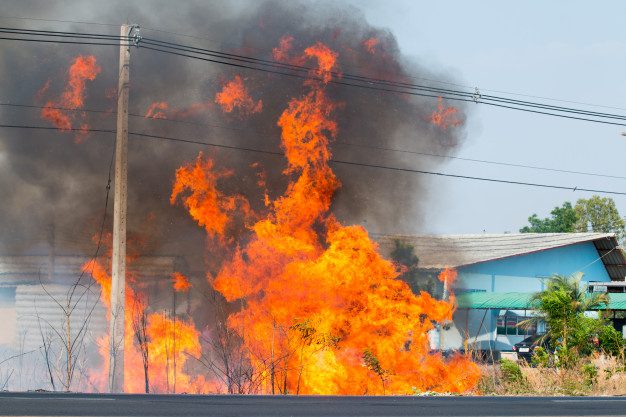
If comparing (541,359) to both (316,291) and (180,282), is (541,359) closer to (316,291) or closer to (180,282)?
(316,291)

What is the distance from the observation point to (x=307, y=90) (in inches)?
1032

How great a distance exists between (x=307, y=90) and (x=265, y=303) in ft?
20.8

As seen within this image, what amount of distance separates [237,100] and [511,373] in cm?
1124

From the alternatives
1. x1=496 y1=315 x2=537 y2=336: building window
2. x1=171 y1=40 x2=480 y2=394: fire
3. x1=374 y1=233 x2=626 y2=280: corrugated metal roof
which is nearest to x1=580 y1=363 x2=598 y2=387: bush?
x1=171 y1=40 x2=480 y2=394: fire

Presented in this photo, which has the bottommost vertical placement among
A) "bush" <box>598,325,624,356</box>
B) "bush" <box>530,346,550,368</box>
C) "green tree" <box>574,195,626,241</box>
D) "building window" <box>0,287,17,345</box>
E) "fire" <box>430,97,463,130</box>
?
"bush" <box>530,346,550,368</box>

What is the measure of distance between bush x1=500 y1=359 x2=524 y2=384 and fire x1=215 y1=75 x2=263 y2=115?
10.3 m

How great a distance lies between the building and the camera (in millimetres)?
45656

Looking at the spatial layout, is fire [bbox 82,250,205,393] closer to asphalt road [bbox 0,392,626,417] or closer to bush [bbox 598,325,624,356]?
asphalt road [bbox 0,392,626,417]

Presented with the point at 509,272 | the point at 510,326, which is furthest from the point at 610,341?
the point at 509,272

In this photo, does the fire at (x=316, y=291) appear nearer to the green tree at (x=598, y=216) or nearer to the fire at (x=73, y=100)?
the fire at (x=73, y=100)

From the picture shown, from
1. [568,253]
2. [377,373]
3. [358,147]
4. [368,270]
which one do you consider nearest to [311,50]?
[358,147]

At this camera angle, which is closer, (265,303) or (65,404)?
(65,404)

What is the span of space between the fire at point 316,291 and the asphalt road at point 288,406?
5887 millimetres

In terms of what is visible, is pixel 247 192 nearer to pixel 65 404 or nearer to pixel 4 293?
pixel 4 293
